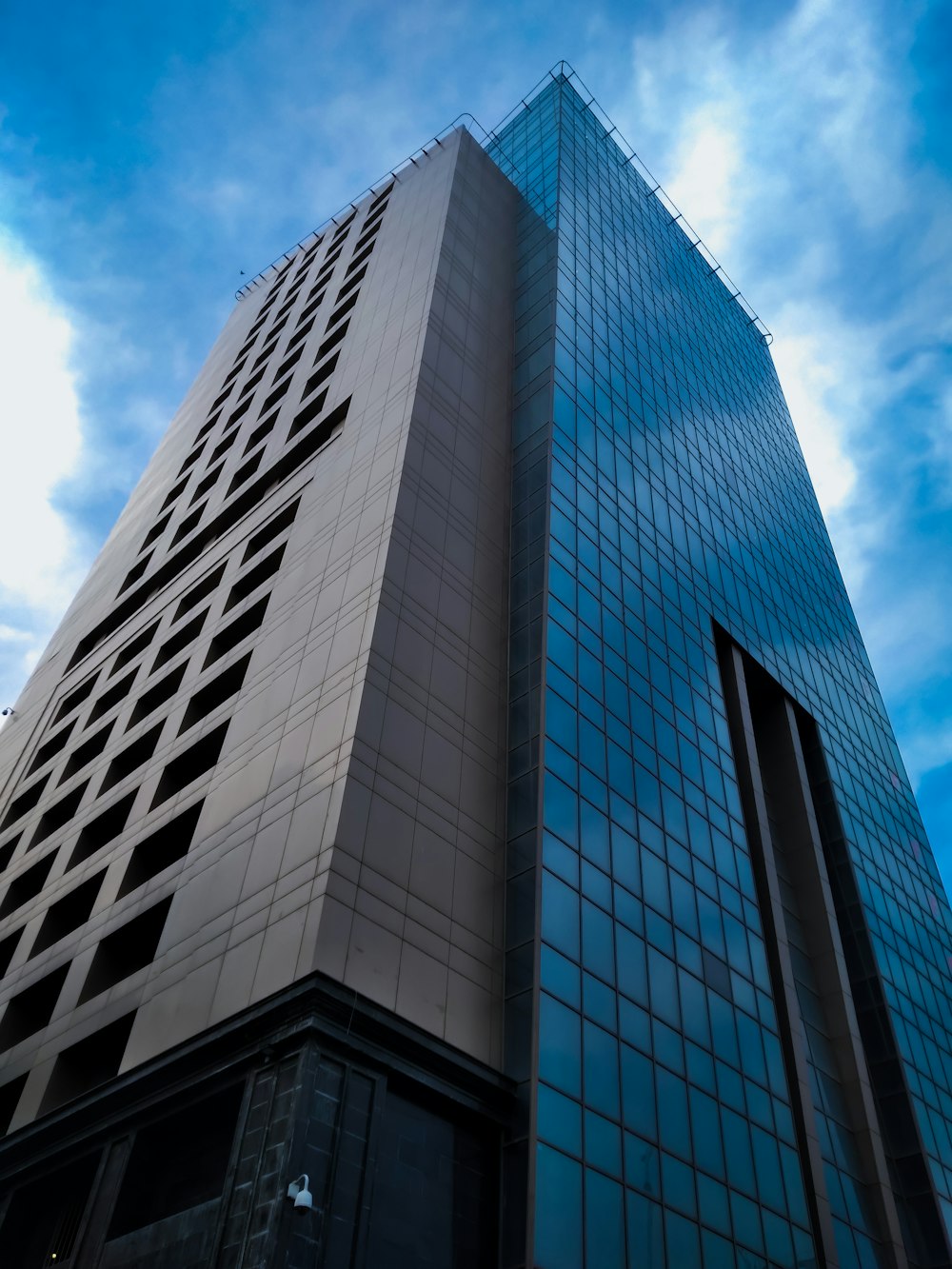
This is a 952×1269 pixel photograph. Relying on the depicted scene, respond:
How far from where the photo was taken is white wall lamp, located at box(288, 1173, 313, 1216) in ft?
63.4

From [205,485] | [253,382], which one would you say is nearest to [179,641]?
[205,485]

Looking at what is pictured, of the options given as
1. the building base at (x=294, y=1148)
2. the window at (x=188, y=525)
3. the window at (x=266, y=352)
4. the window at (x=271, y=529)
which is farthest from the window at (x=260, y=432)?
the building base at (x=294, y=1148)

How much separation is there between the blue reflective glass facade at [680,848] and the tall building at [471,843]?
0.17 metres

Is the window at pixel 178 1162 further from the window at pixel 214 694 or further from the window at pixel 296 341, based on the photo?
the window at pixel 296 341

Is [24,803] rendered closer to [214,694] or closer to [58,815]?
[58,815]

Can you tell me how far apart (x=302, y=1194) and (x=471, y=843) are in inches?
443

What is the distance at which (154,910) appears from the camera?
106 feet

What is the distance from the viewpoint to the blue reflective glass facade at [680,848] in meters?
26.3

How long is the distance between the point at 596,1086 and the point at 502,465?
24726 millimetres

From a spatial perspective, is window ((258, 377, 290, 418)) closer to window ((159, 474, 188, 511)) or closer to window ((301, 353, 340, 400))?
window ((301, 353, 340, 400))

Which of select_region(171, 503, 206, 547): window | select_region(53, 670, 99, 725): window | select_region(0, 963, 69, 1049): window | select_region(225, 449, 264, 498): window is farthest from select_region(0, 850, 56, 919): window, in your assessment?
select_region(225, 449, 264, 498): window

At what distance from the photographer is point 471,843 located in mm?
29312

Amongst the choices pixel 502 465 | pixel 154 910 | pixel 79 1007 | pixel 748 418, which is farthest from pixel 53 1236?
pixel 748 418

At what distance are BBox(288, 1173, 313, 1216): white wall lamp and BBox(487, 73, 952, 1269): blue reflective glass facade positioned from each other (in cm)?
509
